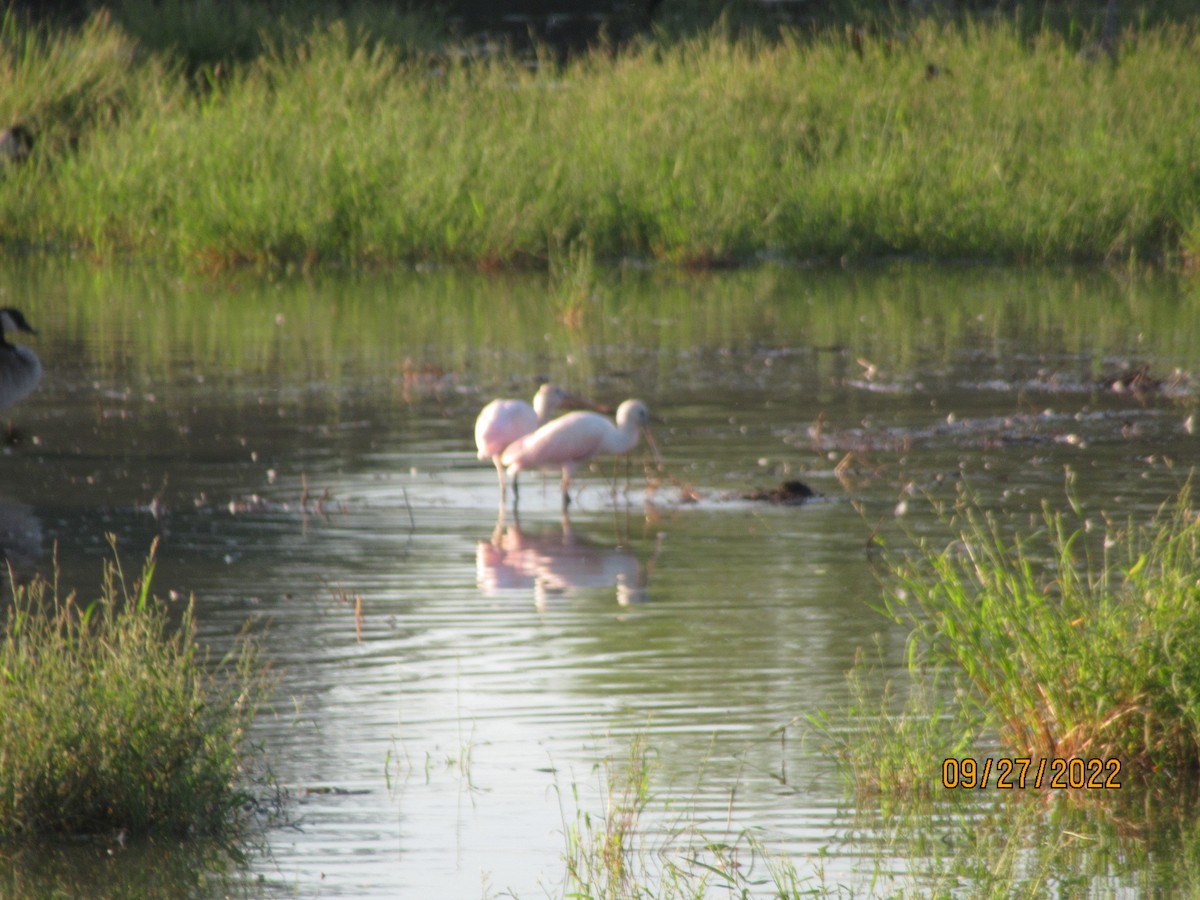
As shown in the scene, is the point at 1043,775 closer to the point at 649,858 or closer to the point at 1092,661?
the point at 1092,661

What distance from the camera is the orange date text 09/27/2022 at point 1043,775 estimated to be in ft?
21.1

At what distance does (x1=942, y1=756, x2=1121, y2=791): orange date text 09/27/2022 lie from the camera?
6.45 m

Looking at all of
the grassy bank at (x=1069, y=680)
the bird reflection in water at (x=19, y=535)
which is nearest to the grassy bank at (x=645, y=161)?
the bird reflection in water at (x=19, y=535)

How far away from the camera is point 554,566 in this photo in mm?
9742

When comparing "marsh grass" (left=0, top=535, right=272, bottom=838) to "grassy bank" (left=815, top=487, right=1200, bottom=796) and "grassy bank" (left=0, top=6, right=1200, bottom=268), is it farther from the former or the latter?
"grassy bank" (left=0, top=6, right=1200, bottom=268)

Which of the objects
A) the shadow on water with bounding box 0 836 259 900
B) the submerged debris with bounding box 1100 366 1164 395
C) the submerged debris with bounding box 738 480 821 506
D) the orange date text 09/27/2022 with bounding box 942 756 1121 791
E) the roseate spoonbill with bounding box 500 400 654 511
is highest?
the shadow on water with bounding box 0 836 259 900

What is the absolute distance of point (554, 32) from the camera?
4541 centimetres

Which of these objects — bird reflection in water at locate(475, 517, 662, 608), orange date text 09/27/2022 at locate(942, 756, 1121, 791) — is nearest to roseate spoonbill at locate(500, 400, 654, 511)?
bird reflection in water at locate(475, 517, 662, 608)

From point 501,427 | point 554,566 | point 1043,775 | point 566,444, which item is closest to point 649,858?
point 1043,775

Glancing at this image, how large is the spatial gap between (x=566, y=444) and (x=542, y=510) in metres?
0.41

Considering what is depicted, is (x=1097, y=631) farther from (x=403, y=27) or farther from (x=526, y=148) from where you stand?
(x=403, y=27)

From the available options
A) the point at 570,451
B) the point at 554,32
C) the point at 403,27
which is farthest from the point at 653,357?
the point at 554,32

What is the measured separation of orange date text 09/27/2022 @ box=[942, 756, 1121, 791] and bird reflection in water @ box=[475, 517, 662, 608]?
8.62 feet

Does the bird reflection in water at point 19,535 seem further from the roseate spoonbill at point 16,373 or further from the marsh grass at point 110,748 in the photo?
the marsh grass at point 110,748
